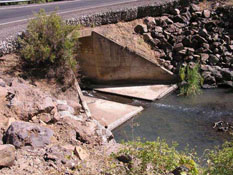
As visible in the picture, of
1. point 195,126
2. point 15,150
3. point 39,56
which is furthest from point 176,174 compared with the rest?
point 39,56

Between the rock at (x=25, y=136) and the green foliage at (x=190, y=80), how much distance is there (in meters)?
9.88

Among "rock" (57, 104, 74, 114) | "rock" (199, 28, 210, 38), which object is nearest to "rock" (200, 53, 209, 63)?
"rock" (199, 28, 210, 38)

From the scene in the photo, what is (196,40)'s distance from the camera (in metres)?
18.0

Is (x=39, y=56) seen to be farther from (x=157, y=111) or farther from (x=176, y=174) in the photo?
(x=176, y=174)

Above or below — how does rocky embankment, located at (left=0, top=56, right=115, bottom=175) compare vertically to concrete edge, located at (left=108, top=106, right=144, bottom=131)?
above

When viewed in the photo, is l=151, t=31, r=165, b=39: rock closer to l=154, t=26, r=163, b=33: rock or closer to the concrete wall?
l=154, t=26, r=163, b=33: rock

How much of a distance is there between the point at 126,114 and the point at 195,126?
9.29 feet

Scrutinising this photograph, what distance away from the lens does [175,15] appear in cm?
1953

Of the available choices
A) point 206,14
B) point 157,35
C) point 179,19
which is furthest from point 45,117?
point 206,14

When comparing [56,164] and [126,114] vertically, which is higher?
[56,164]

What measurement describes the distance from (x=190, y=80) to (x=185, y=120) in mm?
3709

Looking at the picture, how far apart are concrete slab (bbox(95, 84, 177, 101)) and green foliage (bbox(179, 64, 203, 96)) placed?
612mm

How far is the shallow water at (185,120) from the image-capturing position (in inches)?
441

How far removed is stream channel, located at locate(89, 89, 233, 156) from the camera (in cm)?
1119
